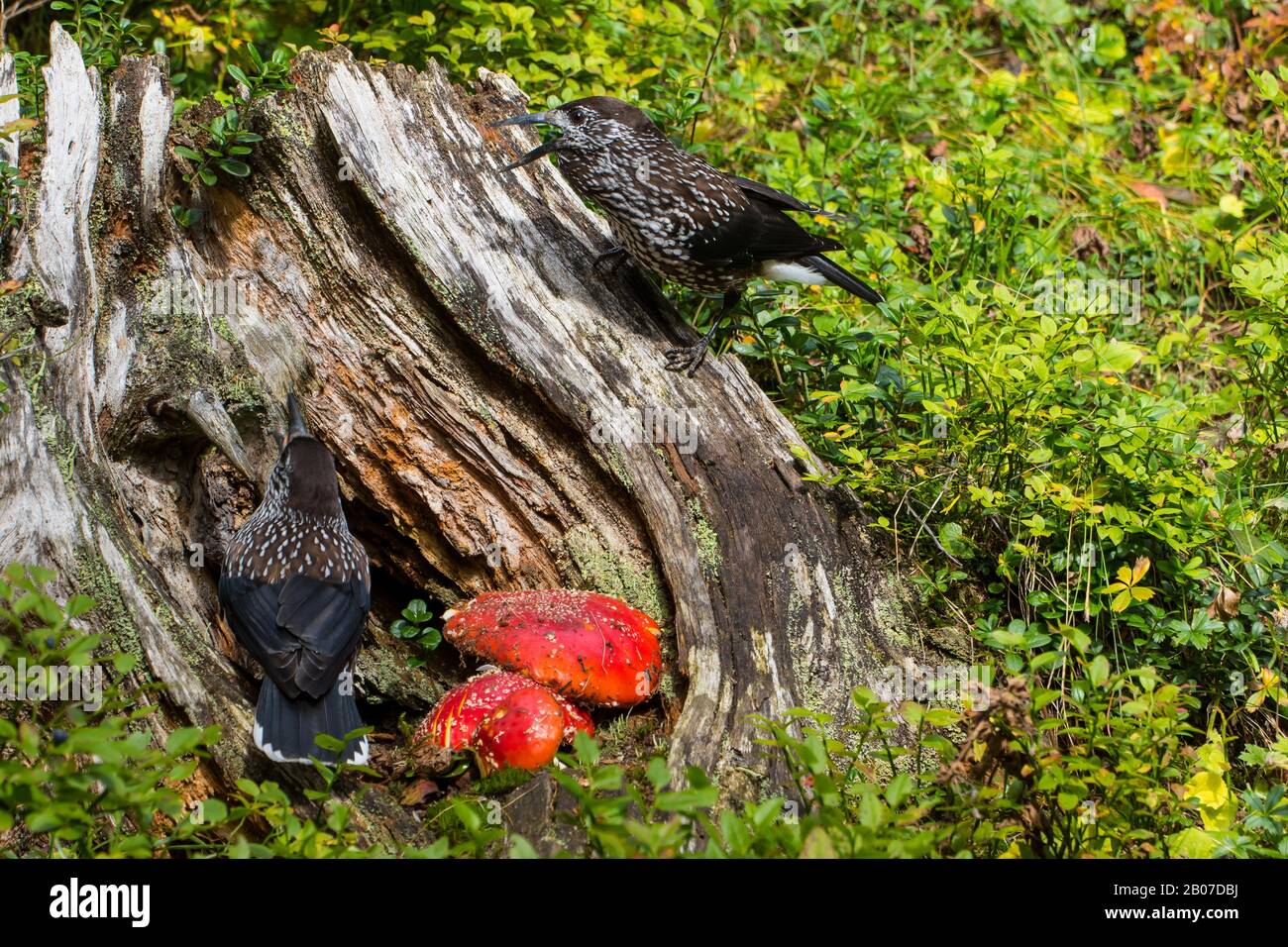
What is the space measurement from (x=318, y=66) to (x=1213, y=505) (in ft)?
13.4

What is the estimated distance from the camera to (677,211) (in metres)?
5.08

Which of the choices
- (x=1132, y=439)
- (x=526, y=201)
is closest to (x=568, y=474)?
(x=526, y=201)

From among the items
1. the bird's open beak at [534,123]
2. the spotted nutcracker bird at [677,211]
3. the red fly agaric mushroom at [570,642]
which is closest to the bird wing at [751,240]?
the spotted nutcracker bird at [677,211]

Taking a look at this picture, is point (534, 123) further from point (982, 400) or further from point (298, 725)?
point (298, 725)

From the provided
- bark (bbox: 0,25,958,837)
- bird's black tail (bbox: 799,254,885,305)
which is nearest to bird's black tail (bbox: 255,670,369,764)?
bark (bbox: 0,25,958,837)

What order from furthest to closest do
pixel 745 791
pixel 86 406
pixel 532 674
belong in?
pixel 86 406 < pixel 532 674 < pixel 745 791

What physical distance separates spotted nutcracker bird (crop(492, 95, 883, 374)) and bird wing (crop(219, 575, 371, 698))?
5.81ft

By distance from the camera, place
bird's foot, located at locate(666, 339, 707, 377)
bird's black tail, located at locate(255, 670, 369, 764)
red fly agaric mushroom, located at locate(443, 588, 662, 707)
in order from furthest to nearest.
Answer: bird's foot, located at locate(666, 339, 707, 377) → red fly agaric mushroom, located at locate(443, 588, 662, 707) → bird's black tail, located at locate(255, 670, 369, 764)

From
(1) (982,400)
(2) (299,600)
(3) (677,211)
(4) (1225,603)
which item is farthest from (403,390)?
(4) (1225,603)

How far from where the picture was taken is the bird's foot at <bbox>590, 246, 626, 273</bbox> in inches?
210

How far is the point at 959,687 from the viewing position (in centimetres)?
412

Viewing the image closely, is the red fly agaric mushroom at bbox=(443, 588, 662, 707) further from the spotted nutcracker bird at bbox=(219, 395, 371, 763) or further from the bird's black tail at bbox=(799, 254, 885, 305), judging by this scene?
the bird's black tail at bbox=(799, 254, 885, 305)

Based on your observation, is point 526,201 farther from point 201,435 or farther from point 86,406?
point 86,406

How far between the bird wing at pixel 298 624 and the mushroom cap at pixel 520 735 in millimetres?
542
